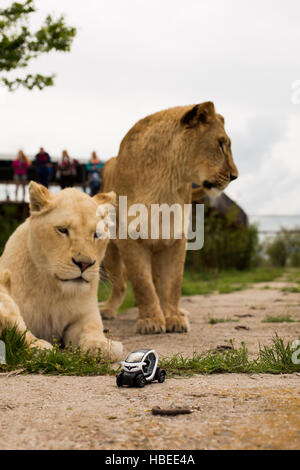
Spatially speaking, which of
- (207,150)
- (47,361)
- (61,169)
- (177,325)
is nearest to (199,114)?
(207,150)

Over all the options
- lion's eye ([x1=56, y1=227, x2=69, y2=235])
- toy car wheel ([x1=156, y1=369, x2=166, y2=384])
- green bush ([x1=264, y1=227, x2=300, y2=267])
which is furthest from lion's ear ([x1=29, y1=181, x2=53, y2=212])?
green bush ([x1=264, y1=227, x2=300, y2=267])

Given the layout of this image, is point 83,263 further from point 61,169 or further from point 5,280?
point 61,169

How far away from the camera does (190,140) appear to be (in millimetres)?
4773

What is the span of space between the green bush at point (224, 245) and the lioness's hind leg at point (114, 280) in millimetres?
7925

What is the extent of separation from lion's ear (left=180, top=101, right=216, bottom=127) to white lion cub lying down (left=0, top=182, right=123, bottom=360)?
1500mm

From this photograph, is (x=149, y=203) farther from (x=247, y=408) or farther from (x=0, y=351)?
(x=247, y=408)

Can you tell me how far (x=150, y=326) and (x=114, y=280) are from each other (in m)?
1.50

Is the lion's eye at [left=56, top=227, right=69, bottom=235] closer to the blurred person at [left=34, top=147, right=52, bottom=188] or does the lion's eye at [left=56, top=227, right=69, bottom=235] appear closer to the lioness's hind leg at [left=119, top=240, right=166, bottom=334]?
the lioness's hind leg at [left=119, top=240, right=166, bottom=334]

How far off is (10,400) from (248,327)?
284 centimetres

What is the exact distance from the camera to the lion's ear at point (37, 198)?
3.56m

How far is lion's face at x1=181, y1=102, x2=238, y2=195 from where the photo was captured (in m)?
4.71

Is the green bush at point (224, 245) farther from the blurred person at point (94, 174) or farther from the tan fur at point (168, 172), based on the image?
the tan fur at point (168, 172)

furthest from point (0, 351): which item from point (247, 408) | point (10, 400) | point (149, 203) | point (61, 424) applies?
point (149, 203)

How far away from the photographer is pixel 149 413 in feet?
6.88
